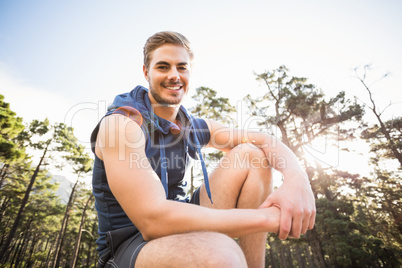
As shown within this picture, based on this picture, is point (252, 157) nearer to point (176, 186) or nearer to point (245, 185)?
point (245, 185)

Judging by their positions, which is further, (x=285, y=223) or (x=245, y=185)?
(x=245, y=185)

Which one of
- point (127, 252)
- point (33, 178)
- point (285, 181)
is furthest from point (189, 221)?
point (33, 178)

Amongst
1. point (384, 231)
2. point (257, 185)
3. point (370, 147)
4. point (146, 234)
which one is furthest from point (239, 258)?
point (370, 147)

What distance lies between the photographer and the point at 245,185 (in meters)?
1.56

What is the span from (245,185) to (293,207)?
0.50m

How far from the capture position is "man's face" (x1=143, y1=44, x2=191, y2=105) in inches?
67.0

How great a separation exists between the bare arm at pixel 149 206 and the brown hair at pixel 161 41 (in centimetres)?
105

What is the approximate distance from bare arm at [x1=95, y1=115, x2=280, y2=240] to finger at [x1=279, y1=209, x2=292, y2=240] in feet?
0.11

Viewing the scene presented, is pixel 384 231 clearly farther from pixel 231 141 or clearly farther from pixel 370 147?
pixel 231 141

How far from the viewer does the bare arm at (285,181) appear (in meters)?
1.07

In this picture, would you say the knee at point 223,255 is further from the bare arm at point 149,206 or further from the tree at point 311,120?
the tree at point 311,120

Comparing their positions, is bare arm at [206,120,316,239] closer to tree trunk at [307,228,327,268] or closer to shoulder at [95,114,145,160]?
shoulder at [95,114,145,160]

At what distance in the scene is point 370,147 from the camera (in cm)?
1827

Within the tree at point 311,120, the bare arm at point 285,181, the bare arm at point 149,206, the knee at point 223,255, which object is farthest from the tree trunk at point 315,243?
the knee at point 223,255
